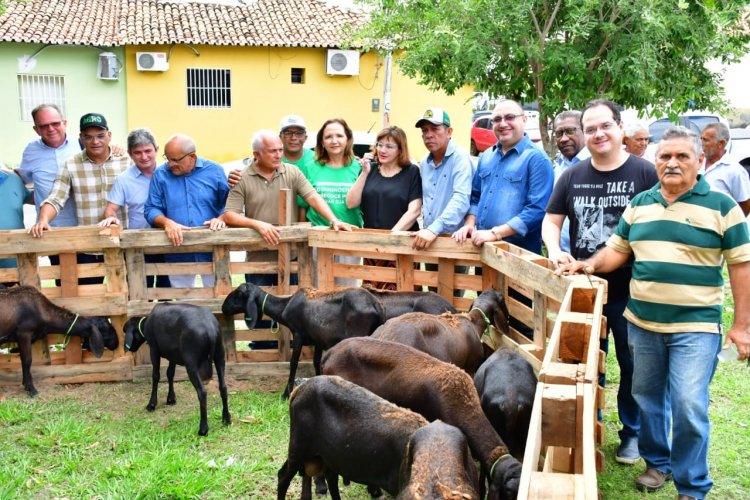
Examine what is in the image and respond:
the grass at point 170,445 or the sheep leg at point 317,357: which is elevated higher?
the sheep leg at point 317,357

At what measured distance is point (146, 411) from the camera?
6.36 m

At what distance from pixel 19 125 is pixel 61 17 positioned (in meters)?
4.38

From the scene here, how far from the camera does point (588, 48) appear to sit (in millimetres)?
11766

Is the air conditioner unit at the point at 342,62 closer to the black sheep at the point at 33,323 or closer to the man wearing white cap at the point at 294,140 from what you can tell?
the man wearing white cap at the point at 294,140

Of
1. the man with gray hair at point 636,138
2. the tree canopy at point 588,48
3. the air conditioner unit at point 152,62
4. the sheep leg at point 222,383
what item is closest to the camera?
the sheep leg at point 222,383

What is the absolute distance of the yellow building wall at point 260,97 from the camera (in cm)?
2727

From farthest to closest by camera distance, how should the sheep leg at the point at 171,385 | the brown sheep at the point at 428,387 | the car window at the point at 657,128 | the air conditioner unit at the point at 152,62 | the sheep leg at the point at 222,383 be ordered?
the air conditioner unit at the point at 152,62
the car window at the point at 657,128
the sheep leg at the point at 171,385
the sheep leg at the point at 222,383
the brown sheep at the point at 428,387

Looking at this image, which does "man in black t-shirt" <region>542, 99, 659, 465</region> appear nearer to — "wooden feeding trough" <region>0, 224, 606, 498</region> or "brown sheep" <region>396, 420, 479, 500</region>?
"wooden feeding trough" <region>0, 224, 606, 498</region>

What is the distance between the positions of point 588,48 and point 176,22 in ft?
66.5

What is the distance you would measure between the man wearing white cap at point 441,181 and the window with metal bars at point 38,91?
931 inches

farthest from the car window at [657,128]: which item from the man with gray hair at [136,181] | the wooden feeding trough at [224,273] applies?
the man with gray hair at [136,181]

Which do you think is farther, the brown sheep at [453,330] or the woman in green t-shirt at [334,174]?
the woman in green t-shirt at [334,174]

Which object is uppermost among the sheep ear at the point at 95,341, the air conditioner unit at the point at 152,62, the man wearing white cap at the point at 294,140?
the air conditioner unit at the point at 152,62

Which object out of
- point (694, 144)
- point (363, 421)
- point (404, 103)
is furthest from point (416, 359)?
point (404, 103)
